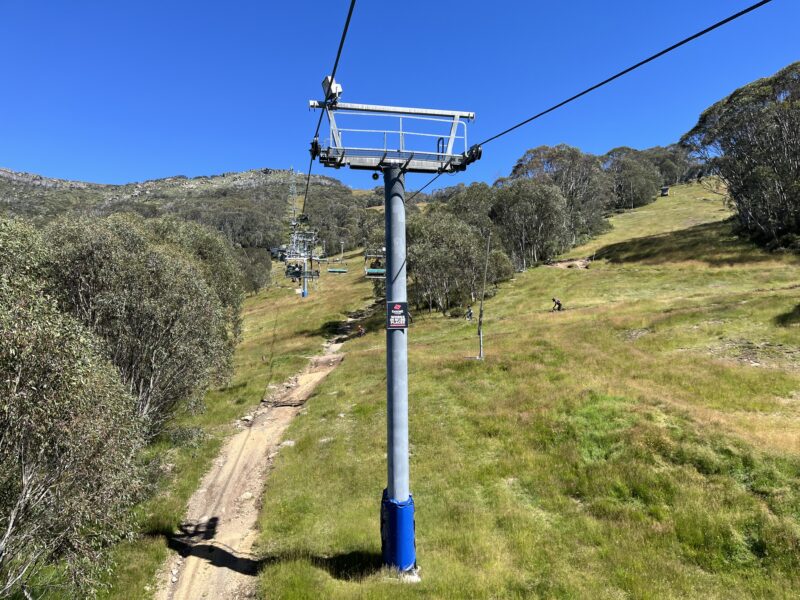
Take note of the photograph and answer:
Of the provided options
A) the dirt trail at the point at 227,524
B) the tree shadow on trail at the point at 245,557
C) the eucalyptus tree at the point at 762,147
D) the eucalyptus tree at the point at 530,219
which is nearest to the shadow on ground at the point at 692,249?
the eucalyptus tree at the point at 762,147

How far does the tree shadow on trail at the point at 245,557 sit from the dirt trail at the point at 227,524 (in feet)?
0.12

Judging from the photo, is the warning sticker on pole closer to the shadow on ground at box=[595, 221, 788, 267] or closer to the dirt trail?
the dirt trail

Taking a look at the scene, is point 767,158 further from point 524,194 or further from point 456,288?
point 456,288

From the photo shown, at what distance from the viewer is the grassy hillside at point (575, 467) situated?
1252 centimetres

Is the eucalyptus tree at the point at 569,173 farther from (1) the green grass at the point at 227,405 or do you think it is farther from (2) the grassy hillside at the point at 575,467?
(2) the grassy hillside at the point at 575,467

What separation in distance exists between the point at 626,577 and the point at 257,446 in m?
20.9

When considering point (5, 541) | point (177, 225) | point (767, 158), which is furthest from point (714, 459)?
point (767, 158)

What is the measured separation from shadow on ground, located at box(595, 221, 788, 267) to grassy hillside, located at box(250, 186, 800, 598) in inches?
1028

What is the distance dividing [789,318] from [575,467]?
83.9 ft

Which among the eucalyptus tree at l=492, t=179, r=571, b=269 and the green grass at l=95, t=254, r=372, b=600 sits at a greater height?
the eucalyptus tree at l=492, t=179, r=571, b=269

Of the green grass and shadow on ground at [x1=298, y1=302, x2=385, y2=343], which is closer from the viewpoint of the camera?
the green grass

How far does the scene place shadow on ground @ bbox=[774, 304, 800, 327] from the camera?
A: 3083 cm

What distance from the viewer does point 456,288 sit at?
63625 millimetres

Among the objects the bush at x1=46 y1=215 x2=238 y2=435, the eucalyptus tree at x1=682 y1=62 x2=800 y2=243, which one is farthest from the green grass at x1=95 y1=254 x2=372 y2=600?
the eucalyptus tree at x1=682 y1=62 x2=800 y2=243
